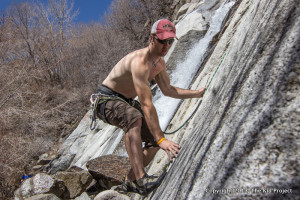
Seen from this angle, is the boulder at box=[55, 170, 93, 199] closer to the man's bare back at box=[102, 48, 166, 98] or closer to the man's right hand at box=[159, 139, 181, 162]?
the man's bare back at box=[102, 48, 166, 98]

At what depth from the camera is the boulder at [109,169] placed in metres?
6.01

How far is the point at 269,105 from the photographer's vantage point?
1242 mm

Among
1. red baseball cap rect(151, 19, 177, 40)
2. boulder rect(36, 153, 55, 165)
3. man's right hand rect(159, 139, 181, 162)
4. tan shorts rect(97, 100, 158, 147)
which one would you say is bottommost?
boulder rect(36, 153, 55, 165)

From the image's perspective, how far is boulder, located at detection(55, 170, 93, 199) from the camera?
22.0 ft

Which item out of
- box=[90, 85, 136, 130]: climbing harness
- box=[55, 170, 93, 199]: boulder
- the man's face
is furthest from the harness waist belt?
box=[55, 170, 93, 199]: boulder

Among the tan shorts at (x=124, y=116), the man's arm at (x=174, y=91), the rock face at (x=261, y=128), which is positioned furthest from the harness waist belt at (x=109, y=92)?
the rock face at (x=261, y=128)

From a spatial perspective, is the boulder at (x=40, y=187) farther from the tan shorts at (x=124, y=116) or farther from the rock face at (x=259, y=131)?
the rock face at (x=259, y=131)

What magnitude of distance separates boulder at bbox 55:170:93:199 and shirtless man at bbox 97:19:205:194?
4.19 m

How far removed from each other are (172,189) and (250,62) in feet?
3.62

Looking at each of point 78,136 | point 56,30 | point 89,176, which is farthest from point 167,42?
point 56,30

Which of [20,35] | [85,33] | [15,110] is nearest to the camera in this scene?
[15,110]

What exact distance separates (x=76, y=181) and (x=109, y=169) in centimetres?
125

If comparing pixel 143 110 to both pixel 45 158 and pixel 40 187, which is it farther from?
pixel 45 158

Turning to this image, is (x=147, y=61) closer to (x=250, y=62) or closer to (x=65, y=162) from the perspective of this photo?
(x=250, y=62)
